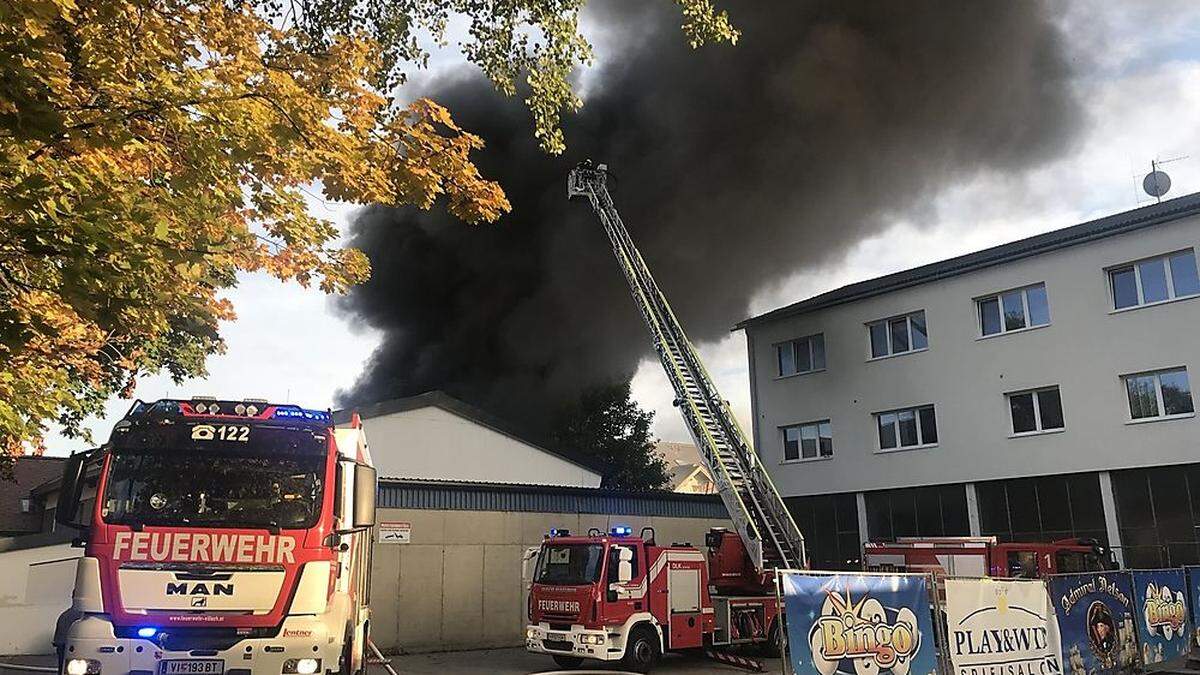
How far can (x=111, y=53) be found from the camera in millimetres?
4734

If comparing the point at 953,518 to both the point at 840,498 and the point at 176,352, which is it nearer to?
the point at 840,498

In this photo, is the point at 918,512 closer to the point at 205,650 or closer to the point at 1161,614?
the point at 1161,614

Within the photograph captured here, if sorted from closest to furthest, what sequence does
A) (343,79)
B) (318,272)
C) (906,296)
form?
(343,79) → (318,272) → (906,296)

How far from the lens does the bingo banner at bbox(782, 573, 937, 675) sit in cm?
618

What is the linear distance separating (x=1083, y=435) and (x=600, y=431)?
2037 cm

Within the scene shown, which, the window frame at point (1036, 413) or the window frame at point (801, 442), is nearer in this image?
the window frame at point (1036, 413)

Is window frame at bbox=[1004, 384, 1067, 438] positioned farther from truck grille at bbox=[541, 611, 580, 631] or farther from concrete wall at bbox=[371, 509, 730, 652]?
truck grille at bbox=[541, 611, 580, 631]

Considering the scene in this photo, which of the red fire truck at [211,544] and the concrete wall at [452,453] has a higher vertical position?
the concrete wall at [452,453]

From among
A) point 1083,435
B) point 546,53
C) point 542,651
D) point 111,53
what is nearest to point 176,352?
point 542,651

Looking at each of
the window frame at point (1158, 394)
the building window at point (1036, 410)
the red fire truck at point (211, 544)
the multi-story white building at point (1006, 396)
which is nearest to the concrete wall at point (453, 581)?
the red fire truck at point (211, 544)

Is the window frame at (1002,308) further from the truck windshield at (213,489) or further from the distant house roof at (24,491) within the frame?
the distant house roof at (24,491)

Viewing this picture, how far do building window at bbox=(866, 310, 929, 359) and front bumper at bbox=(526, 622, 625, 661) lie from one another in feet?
44.0

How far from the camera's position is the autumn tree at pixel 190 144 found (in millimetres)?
4180

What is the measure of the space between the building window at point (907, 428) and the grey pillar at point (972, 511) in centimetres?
146
